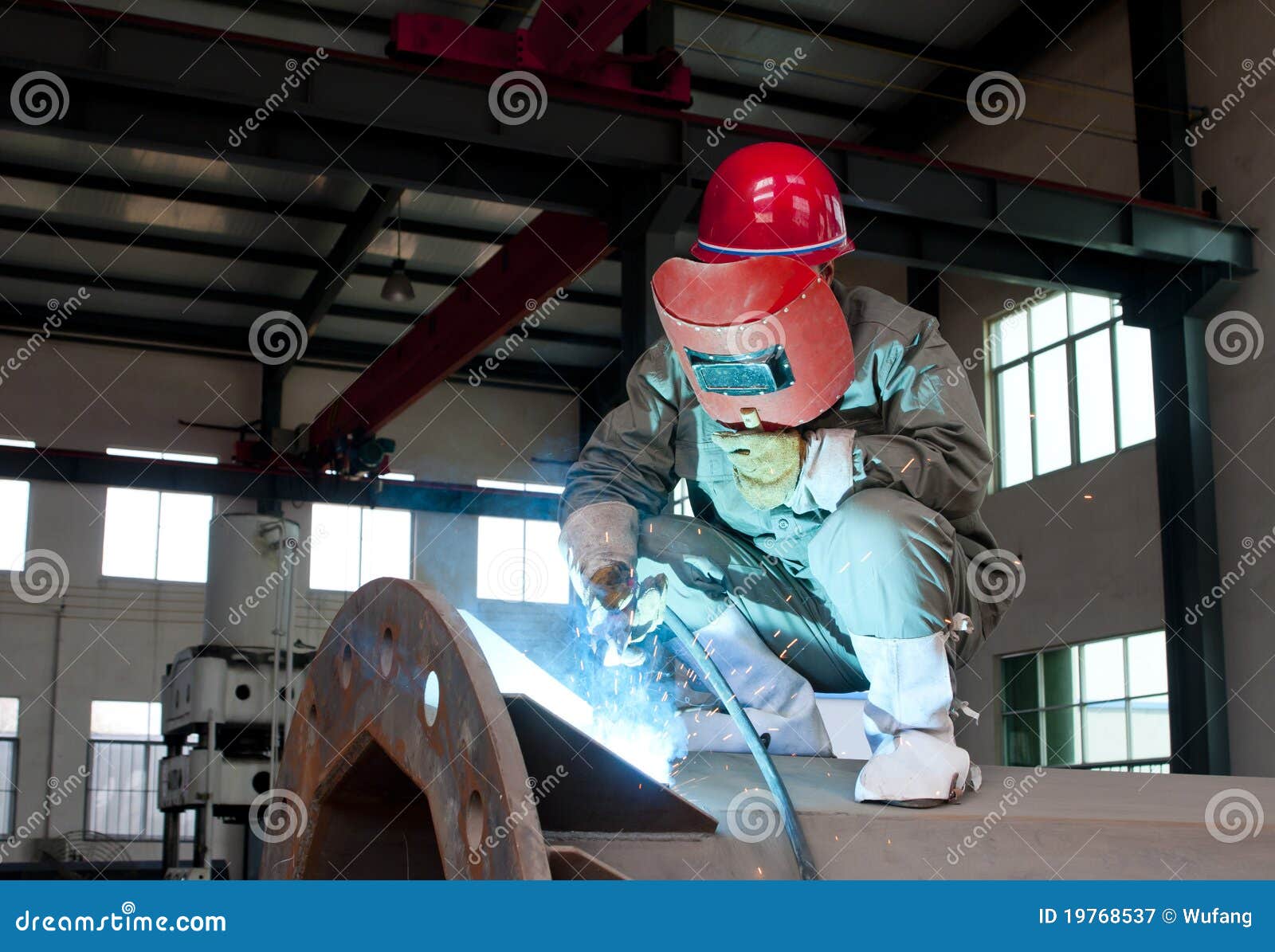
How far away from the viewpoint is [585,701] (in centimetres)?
271

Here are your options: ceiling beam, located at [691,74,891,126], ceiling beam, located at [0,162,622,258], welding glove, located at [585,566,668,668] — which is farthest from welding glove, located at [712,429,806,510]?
ceiling beam, located at [0,162,622,258]

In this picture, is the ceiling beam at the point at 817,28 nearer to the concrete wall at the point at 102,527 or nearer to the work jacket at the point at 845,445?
the concrete wall at the point at 102,527

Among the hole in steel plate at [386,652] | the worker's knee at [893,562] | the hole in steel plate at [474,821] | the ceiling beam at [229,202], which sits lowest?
the hole in steel plate at [474,821]

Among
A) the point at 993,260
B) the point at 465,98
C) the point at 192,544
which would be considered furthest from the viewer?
the point at 192,544

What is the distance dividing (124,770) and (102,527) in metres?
2.99

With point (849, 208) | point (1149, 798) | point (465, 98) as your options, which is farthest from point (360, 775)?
point (849, 208)

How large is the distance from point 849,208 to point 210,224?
7880 mm

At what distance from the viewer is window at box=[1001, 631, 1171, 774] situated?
34.1ft

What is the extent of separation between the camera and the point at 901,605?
7.14 feet

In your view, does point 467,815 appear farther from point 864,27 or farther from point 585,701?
point 864,27

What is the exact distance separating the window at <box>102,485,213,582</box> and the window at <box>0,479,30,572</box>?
915mm

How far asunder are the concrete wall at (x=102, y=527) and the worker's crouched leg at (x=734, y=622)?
12171 millimetres

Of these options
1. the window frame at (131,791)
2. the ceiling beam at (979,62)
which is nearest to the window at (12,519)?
the window frame at (131,791)

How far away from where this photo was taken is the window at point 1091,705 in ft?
34.1
